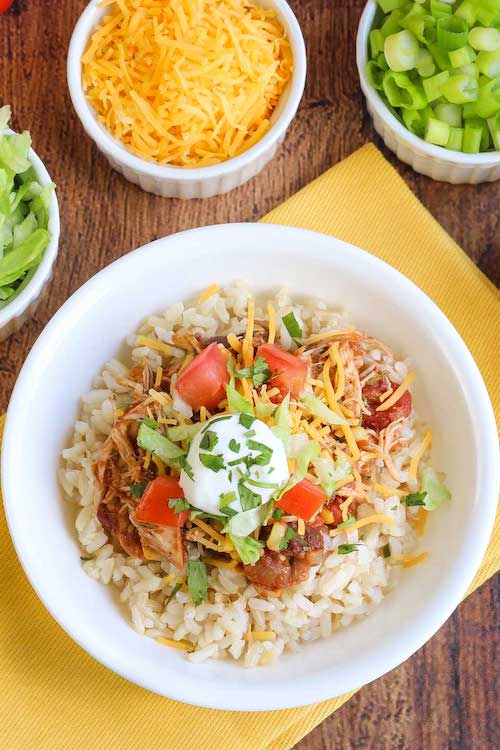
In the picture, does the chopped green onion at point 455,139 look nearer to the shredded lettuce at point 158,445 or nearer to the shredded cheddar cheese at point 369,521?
the shredded cheddar cheese at point 369,521

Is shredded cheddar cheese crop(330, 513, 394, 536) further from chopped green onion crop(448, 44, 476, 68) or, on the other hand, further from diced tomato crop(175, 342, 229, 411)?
chopped green onion crop(448, 44, 476, 68)

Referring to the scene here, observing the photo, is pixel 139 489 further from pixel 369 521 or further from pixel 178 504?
pixel 369 521

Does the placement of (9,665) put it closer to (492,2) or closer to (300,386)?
(300,386)

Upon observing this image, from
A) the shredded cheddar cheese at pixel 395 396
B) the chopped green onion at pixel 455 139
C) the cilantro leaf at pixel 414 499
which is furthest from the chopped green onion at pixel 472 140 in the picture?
the cilantro leaf at pixel 414 499

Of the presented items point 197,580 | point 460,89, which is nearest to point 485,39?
point 460,89

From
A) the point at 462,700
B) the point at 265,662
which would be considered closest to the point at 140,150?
the point at 265,662

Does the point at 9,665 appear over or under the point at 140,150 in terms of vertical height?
under
